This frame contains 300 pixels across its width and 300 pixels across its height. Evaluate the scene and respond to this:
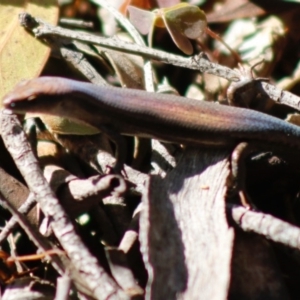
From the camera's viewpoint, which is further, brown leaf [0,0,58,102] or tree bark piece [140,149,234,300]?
brown leaf [0,0,58,102]

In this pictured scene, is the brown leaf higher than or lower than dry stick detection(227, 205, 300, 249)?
higher

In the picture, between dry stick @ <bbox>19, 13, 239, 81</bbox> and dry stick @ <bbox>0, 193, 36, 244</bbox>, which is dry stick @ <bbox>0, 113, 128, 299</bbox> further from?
dry stick @ <bbox>19, 13, 239, 81</bbox>

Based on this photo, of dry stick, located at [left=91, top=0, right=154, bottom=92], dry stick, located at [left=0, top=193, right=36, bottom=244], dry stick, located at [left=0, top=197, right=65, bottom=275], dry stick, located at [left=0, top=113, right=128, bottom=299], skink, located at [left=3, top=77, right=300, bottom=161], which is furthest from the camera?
dry stick, located at [left=91, top=0, right=154, bottom=92]

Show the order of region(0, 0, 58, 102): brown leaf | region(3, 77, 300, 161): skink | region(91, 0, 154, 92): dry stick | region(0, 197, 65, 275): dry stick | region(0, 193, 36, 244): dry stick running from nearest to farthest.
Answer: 1. region(0, 197, 65, 275): dry stick
2. region(0, 193, 36, 244): dry stick
3. region(3, 77, 300, 161): skink
4. region(0, 0, 58, 102): brown leaf
5. region(91, 0, 154, 92): dry stick

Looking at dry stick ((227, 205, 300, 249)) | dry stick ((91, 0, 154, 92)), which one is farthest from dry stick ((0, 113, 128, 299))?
dry stick ((91, 0, 154, 92))

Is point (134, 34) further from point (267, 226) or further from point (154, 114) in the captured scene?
point (267, 226)

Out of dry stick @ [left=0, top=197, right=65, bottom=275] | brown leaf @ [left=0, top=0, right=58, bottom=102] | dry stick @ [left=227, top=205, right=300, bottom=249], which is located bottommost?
dry stick @ [left=227, top=205, right=300, bottom=249]
